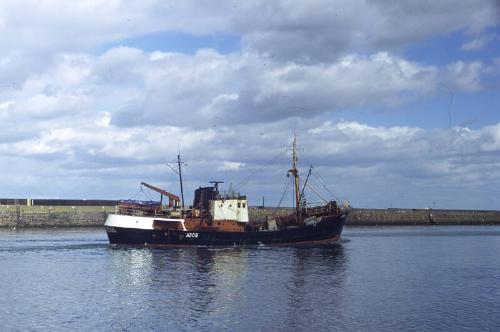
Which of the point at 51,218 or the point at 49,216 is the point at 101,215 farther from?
the point at 49,216

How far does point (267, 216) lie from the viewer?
11444 centimetres

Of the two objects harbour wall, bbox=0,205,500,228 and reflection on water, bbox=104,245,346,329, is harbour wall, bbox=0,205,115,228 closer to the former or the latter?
harbour wall, bbox=0,205,500,228

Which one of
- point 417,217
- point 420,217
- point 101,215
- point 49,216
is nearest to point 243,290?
point 49,216

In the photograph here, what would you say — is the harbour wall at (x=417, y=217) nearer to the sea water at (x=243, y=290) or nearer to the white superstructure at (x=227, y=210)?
the white superstructure at (x=227, y=210)

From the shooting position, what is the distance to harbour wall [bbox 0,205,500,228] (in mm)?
120250

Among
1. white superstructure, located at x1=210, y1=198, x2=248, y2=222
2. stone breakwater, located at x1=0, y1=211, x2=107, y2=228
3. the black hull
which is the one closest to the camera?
the black hull

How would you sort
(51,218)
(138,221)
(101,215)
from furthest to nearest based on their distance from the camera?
(101,215) → (51,218) → (138,221)

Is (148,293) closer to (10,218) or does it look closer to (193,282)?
(193,282)

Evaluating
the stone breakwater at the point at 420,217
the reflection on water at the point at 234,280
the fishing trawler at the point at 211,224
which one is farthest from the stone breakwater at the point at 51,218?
the stone breakwater at the point at 420,217

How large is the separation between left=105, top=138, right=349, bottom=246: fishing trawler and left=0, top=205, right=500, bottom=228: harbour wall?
47796 millimetres

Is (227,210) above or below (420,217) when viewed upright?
below

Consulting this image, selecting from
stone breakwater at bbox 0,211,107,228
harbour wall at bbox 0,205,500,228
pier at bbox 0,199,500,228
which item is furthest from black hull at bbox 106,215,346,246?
stone breakwater at bbox 0,211,107,228

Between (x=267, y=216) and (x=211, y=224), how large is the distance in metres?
41.4

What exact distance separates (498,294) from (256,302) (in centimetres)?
1780
